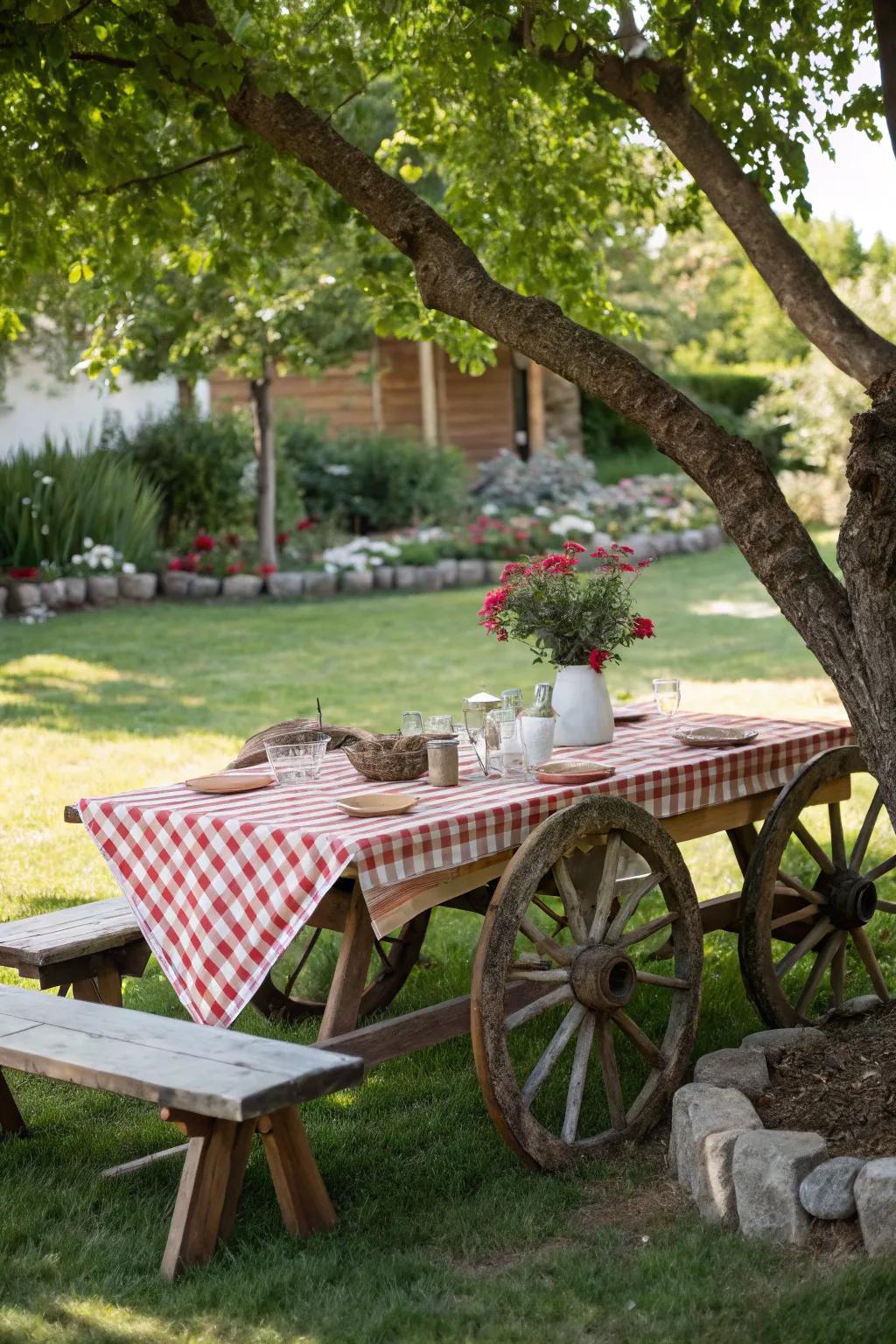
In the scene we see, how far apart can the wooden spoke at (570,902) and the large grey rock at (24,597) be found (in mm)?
11055

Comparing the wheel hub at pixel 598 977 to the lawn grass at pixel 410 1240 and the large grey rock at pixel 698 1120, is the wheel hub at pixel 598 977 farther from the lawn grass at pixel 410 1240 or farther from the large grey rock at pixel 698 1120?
the lawn grass at pixel 410 1240

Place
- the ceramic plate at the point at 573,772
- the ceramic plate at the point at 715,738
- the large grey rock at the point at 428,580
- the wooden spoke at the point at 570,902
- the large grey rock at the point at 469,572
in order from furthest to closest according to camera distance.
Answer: the large grey rock at the point at 469,572, the large grey rock at the point at 428,580, the ceramic plate at the point at 715,738, the ceramic plate at the point at 573,772, the wooden spoke at the point at 570,902

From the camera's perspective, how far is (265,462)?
1569cm

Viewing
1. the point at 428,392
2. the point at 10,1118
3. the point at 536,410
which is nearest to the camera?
the point at 10,1118

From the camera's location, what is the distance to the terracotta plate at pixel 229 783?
4.02 m

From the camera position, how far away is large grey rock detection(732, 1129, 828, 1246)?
10.3 ft

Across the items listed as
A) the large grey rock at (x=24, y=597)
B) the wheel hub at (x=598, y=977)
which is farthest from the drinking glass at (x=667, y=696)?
the large grey rock at (x=24, y=597)

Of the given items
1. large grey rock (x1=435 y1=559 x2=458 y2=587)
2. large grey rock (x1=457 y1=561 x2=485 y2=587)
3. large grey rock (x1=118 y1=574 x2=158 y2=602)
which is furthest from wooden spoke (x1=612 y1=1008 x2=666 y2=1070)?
large grey rock (x1=457 y1=561 x2=485 y2=587)

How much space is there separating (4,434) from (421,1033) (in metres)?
14.8

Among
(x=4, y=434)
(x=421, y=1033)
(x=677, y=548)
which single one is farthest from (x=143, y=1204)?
(x=677, y=548)

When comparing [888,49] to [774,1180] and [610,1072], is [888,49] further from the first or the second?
[774,1180]

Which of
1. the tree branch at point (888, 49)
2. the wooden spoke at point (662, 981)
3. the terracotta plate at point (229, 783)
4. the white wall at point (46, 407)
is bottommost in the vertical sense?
the wooden spoke at point (662, 981)

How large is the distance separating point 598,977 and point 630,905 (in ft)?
0.76

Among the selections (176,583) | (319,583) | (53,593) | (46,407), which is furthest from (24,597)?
(46,407)
